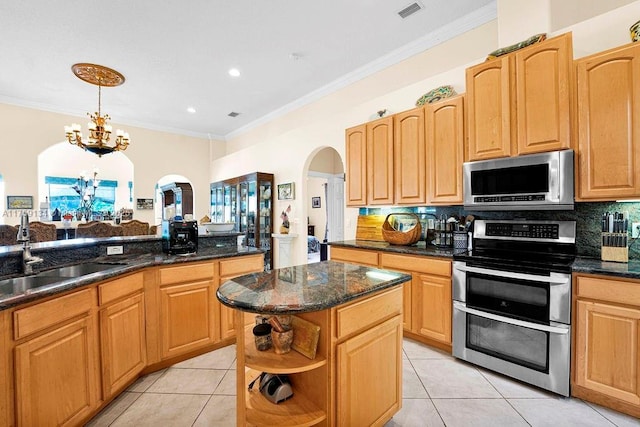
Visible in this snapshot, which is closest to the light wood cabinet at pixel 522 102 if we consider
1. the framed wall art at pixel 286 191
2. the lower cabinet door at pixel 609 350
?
the lower cabinet door at pixel 609 350

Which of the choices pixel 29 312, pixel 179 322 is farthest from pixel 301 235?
pixel 29 312

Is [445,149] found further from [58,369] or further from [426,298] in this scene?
[58,369]

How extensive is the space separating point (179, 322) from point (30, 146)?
5.51 m

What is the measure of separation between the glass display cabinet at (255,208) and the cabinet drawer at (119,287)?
3093 millimetres

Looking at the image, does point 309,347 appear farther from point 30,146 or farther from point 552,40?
point 30,146

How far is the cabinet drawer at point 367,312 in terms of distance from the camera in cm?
137

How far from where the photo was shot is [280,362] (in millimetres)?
1348

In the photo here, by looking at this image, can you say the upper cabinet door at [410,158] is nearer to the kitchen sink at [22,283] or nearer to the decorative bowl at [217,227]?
the decorative bowl at [217,227]

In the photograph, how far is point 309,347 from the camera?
1.38 m

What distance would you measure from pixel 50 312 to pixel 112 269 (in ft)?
1.64

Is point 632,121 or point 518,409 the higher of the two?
point 632,121

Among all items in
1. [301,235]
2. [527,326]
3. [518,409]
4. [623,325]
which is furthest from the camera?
[301,235]

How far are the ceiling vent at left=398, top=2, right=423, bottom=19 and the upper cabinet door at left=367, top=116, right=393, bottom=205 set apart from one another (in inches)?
40.9

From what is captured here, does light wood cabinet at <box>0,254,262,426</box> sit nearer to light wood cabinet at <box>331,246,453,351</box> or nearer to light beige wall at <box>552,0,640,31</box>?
light wood cabinet at <box>331,246,453,351</box>
